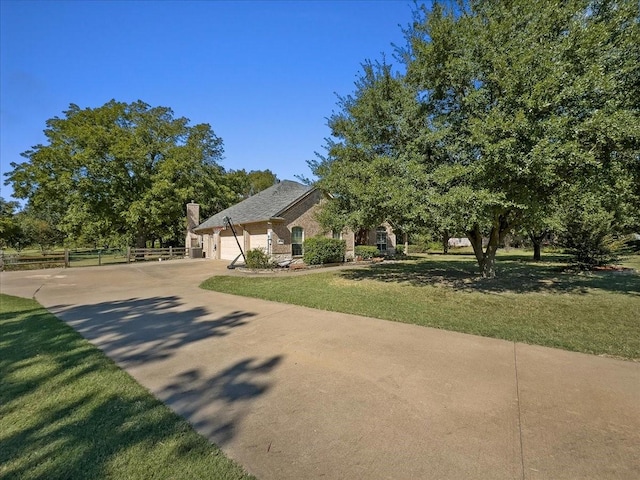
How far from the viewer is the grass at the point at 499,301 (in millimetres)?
5402

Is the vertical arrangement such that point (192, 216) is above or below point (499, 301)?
above

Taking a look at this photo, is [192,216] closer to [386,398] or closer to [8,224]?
[8,224]

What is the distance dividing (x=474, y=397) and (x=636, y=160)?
886 centimetres

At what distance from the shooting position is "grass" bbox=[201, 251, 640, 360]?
5402 millimetres

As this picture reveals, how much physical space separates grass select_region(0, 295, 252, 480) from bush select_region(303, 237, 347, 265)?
13578 millimetres

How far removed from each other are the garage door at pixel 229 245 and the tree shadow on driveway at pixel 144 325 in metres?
13.0

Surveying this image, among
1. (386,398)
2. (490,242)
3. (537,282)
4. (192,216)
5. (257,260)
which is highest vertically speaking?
(192,216)

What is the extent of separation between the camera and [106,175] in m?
26.5

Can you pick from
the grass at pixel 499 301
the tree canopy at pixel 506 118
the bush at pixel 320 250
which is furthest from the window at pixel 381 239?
the tree canopy at pixel 506 118

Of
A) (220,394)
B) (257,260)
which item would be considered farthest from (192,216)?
(220,394)

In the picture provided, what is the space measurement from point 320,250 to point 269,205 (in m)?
5.01

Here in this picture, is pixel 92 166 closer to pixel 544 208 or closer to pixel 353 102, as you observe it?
pixel 353 102

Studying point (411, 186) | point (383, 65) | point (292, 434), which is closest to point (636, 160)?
point (411, 186)

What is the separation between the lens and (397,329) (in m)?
5.83
